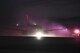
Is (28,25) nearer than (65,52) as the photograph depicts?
No

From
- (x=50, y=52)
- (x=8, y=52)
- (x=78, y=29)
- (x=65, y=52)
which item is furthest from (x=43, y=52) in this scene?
(x=78, y=29)

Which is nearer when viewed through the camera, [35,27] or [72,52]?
[72,52]

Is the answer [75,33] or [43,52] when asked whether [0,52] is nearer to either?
[43,52]

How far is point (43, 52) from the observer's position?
1672cm

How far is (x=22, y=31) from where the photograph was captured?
224 ft

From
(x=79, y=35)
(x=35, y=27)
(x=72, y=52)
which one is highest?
(x=35, y=27)

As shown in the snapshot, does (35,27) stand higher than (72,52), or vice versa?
(35,27)

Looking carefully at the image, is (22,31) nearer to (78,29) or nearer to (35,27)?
(35,27)

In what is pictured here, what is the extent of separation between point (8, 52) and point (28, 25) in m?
65.6

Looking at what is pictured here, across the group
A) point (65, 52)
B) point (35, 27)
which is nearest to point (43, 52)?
point (65, 52)

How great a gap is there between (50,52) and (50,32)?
51.5 metres

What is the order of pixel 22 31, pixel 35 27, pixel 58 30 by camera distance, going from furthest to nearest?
pixel 35 27 → pixel 22 31 → pixel 58 30

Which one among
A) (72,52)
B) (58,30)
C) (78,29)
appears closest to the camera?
(72,52)

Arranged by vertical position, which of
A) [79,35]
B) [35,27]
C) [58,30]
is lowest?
[79,35]
